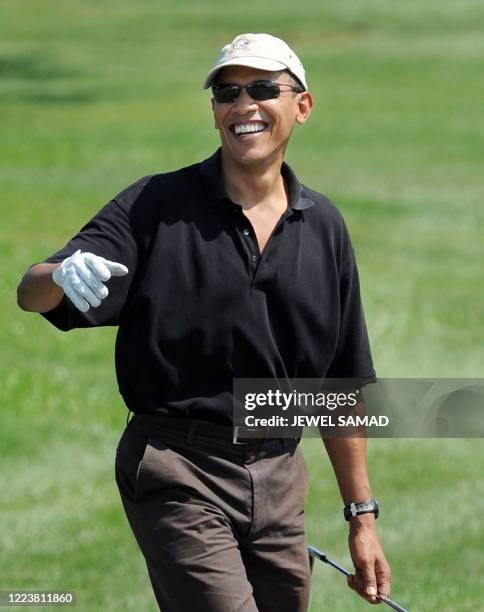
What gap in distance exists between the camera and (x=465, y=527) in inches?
→ 377

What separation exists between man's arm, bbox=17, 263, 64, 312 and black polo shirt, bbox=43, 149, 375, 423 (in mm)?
54

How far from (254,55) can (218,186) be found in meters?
0.41

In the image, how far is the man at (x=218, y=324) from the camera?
491cm

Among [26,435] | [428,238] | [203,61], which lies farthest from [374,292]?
[203,61]

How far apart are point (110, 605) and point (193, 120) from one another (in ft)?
53.7

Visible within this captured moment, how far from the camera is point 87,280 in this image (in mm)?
4566

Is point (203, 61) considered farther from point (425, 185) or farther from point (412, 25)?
point (425, 185)

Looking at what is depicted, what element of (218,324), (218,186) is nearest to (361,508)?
(218,324)

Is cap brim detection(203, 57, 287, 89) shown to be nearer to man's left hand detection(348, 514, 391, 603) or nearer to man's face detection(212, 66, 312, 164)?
man's face detection(212, 66, 312, 164)

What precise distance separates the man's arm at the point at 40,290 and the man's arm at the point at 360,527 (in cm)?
106

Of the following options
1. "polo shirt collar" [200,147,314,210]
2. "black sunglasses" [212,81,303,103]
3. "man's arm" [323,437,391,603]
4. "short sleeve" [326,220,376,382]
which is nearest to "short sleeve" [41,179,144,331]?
"polo shirt collar" [200,147,314,210]

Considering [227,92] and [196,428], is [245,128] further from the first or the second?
[196,428]

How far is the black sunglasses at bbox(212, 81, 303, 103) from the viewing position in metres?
5.18

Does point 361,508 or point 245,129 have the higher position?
point 245,129
